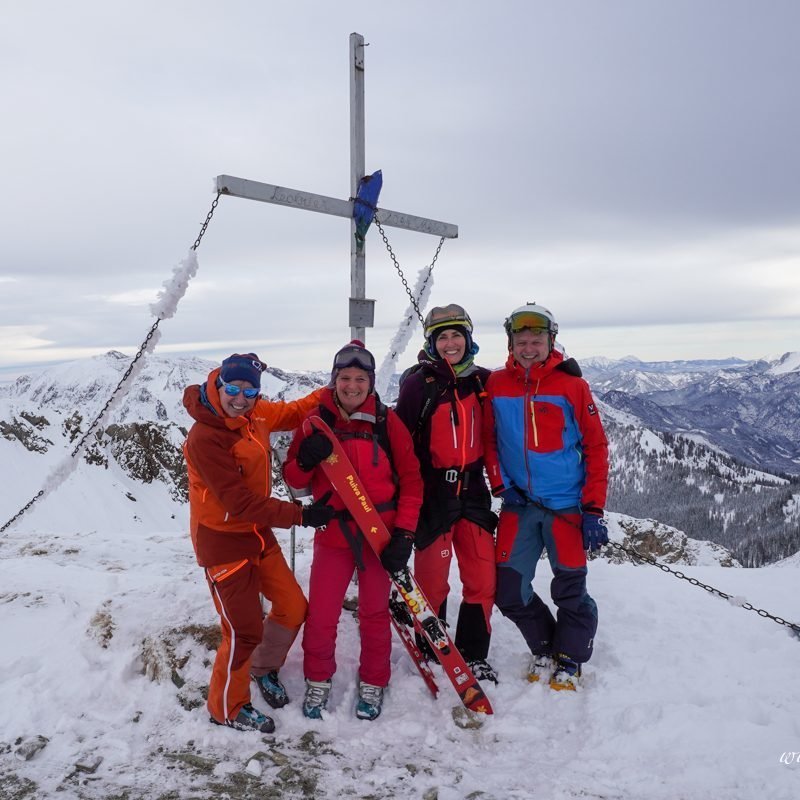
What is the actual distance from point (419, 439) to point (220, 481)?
6.67 feet

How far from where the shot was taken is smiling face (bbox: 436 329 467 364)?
221 inches

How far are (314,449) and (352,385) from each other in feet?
2.30

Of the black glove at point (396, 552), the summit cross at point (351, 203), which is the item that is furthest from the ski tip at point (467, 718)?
the summit cross at point (351, 203)

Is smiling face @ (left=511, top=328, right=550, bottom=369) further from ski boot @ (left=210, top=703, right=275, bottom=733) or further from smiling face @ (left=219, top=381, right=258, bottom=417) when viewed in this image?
ski boot @ (left=210, top=703, right=275, bottom=733)

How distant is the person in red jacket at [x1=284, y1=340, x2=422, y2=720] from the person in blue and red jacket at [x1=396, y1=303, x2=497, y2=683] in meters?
0.37

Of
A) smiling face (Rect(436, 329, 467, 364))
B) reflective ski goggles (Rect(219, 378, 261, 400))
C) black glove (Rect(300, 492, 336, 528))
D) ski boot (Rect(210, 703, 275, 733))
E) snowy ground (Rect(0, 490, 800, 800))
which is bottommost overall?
snowy ground (Rect(0, 490, 800, 800))

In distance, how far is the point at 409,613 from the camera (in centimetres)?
568

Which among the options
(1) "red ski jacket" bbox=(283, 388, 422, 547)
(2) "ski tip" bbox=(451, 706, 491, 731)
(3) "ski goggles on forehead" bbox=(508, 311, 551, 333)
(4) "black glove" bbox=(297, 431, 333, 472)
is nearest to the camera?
(2) "ski tip" bbox=(451, 706, 491, 731)

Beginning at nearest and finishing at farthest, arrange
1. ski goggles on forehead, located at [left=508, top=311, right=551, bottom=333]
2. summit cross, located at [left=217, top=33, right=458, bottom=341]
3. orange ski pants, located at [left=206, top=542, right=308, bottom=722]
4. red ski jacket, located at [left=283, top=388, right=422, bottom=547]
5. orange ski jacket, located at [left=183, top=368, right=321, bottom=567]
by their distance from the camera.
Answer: orange ski jacket, located at [left=183, top=368, right=321, bottom=567], orange ski pants, located at [left=206, top=542, right=308, bottom=722], red ski jacket, located at [left=283, top=388, right=422, bottom=547], ski goggles on forehead, located at [left=508, top=311, right=551, bottom=333], summit cross, located at [left=217, top=33, right=458, bottom=341]

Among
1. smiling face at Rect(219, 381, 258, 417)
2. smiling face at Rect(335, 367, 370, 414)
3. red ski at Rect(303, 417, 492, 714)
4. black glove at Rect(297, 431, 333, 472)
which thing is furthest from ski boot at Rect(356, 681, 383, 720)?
smiling face at Rect(219, 381, 258, 417)

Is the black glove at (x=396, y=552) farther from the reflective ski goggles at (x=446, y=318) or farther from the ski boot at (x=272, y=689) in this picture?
the reflective ski goggles at (x=446, y=318)

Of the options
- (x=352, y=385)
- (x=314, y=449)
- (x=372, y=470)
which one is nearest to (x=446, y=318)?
(x=352, y=385)

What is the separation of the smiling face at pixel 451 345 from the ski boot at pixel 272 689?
3.43 metres

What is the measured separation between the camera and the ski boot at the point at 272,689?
16.6 feet
